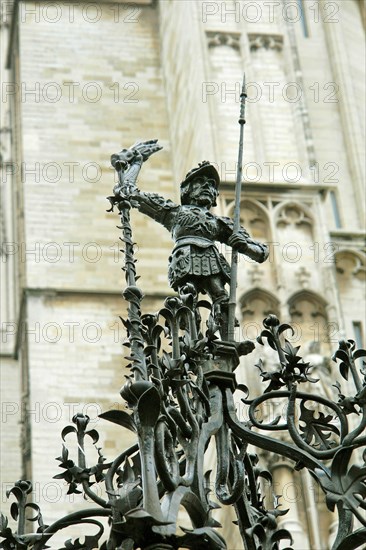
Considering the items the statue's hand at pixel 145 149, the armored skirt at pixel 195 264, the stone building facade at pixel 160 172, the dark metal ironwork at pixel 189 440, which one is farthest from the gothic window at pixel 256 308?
the armored skirt at pixel 195 264

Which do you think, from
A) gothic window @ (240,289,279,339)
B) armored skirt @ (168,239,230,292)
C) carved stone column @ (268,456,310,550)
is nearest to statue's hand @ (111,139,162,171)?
armored skirt @ (168,239,230,292)

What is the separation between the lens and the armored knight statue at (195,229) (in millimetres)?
6652

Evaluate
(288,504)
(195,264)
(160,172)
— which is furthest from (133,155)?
(160,172)

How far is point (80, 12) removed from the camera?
1900cm

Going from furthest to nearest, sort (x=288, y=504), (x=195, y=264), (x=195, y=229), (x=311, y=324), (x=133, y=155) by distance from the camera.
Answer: (x=311, y=324)
(x=288, y=504)
(x=133, y=155)
(x=195, y=229)
(x=195, y=264)

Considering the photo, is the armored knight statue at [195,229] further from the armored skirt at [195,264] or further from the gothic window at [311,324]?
the gothic window at [311,324]

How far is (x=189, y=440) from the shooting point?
20.1 ft

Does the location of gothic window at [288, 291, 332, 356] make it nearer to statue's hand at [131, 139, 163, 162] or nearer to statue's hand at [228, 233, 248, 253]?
statue's hand at [131, 139, 163, 162]

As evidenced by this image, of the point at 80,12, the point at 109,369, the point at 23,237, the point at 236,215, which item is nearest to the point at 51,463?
the point at 109,369

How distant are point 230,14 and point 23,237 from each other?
122 inches

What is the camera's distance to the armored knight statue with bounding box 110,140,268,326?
21.8 ft

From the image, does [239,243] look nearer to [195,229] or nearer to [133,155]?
[195,229]

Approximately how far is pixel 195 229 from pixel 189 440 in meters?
1.00

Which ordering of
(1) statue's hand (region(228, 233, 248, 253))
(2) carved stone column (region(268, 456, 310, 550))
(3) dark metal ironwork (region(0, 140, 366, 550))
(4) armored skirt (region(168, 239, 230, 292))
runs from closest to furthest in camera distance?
(3) dark metal ironwork (region(0, 140, 366, 550)) < (4) armored skirt (region(168, 239, 230, 292)) < (1) statue's hand (region(228, 233, 248, 253)) < (2) carved stone column (region(268, 456, 310, 550))
